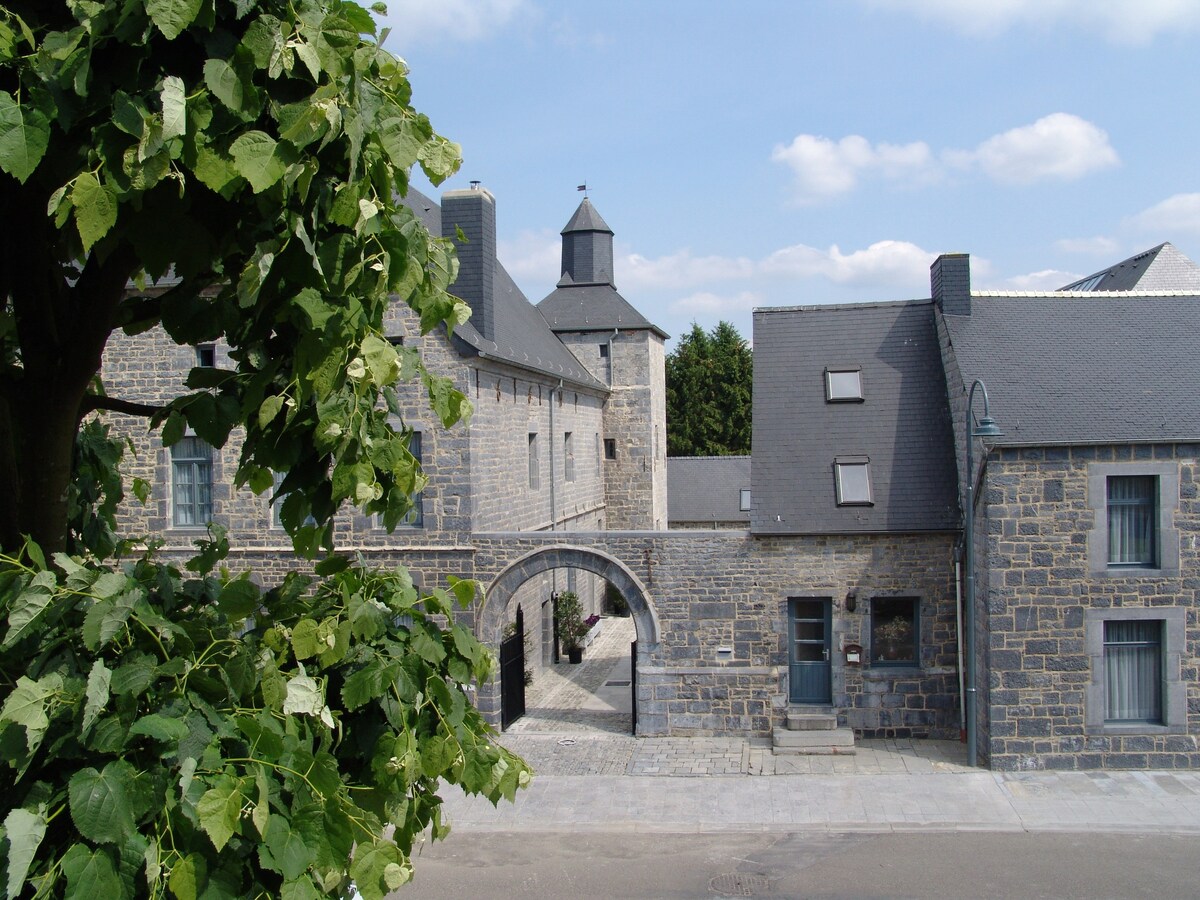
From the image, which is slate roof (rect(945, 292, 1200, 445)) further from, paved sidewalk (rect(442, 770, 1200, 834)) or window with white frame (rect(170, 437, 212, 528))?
window with white frame (rect(170, 437, 212, 528))

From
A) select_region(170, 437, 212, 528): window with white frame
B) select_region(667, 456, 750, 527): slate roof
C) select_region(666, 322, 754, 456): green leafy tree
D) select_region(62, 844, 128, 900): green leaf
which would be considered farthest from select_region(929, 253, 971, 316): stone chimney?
select_region(666, 322, 754, 456): green leafy tree

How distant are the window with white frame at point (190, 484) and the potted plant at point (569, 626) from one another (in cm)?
754

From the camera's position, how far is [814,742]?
47.6 feet

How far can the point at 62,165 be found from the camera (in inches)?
125

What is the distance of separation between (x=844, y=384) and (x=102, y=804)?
1507 centimetres

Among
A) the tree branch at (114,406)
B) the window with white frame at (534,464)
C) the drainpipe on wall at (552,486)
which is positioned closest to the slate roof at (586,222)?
the drainpipe on wall at (552,486)

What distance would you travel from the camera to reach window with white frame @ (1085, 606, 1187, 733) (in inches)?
531

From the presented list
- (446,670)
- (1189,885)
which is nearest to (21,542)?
(446,670)

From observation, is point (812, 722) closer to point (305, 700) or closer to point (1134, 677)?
point (1134, 677)

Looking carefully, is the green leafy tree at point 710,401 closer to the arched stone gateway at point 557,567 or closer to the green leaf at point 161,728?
the arched stone gateway at point 557,567

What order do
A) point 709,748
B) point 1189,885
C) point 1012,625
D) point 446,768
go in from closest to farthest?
point 446,768, point 1189,885, point 1012,625, point 709,748

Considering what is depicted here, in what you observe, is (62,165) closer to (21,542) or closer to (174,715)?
(21,542)

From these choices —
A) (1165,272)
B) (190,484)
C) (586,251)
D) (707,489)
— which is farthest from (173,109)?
(707,489)

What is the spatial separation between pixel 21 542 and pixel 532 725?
43.6 feet
